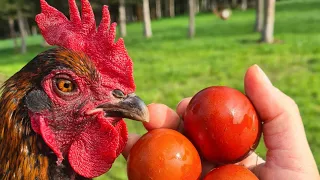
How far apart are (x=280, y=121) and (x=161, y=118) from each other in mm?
658

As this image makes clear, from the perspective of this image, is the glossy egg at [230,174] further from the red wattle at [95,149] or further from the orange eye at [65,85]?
the orange eye at [65,85]

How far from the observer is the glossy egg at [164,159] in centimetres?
201

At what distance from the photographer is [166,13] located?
146 ft

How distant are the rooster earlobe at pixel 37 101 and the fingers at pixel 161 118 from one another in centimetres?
67

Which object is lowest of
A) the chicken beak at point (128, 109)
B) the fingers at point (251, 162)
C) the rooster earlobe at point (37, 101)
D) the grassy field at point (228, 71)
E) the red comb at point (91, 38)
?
the grassy field at point (228, 71)

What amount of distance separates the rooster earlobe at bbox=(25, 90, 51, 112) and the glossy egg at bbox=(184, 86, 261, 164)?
2.55ft

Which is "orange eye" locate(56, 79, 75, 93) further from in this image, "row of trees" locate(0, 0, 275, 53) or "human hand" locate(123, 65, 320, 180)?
"row of trees" locate(0, 0, 275, 53)

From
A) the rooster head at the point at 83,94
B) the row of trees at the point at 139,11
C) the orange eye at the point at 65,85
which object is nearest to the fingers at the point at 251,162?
the rooster head at the point at 83,94

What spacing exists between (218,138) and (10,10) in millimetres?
22061

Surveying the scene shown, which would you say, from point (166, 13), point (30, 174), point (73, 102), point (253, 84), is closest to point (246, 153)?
point (253, 84)

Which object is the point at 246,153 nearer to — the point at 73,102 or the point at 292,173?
the point at 292,173

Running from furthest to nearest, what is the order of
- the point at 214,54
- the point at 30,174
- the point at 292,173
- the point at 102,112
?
1. the point at 214,54
2. the point at 292,173
3. the point at 102,112
4. the point at 30,174

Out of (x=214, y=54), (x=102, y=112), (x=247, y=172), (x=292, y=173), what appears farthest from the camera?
(x=214, y=54)

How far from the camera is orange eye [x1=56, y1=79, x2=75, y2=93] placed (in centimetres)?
184
